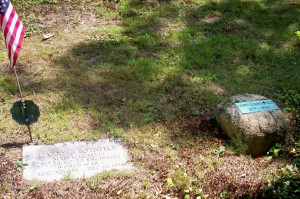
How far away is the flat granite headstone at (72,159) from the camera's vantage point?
4262 millimetres

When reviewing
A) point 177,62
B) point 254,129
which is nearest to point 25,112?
point 254,129

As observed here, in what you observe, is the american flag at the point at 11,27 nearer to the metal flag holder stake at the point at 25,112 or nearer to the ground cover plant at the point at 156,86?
the metal flag holder stake at the point at 25,112

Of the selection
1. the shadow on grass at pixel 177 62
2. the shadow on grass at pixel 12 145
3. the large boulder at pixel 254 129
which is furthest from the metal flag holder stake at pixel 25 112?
the large boulder at pixel 254 129

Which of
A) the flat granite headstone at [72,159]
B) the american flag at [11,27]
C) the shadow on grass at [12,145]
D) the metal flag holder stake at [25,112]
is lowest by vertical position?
the flat granite headstone at [72,159]

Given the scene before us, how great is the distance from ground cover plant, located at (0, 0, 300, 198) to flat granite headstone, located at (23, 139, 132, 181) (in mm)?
108

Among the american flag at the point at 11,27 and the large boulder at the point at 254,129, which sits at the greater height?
the american flag at the point at 11,27

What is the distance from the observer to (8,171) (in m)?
4.25

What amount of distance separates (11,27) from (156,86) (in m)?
2.29

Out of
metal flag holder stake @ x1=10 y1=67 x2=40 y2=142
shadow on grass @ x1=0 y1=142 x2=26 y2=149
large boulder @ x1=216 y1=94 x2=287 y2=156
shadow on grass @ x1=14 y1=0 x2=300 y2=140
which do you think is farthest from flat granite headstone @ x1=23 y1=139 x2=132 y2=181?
large boulder @ x1=216 y1=94 x2=287 y2=156

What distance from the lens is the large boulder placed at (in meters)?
4.60

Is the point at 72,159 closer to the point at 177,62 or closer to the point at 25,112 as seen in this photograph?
the point at 25,112

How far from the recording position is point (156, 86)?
582 cm

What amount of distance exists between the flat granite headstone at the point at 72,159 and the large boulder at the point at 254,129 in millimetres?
1337

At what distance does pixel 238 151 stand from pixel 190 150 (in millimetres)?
576
